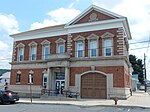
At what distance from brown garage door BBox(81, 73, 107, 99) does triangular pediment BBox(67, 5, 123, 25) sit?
23.7 ft

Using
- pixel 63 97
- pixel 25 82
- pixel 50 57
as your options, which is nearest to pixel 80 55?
pixel 50 57

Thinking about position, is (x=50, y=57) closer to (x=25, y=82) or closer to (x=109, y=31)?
(x=25, y=82)

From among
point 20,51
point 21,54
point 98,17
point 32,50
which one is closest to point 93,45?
point 98,17

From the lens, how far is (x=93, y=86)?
2725 cm

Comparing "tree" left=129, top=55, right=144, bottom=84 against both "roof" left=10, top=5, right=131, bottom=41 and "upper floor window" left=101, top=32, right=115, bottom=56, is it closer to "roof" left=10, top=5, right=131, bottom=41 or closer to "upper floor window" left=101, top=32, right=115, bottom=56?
"roof" left=10, top=5, right=131, bottom=41

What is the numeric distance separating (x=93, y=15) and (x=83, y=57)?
5.71 meters

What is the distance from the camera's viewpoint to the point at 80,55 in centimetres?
2886

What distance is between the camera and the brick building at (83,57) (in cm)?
2638

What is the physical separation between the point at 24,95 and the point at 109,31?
1578cm

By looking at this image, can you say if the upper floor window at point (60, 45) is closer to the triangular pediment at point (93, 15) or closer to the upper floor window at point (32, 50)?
the triangular pediment at point (93, 15)

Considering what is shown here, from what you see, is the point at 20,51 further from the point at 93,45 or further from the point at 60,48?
the point at 93,45

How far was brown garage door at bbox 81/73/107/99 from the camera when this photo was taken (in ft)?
87.5

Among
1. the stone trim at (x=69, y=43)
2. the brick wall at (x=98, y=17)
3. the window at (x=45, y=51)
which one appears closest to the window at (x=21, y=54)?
the window at (x=45, y=51)

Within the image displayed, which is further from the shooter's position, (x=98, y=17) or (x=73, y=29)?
(x=73, y=29)
